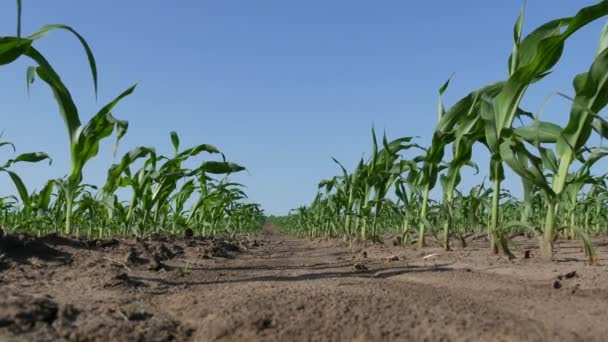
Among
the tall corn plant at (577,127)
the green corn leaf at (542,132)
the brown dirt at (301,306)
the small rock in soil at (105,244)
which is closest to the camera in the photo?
the brown dirt at (301,306)

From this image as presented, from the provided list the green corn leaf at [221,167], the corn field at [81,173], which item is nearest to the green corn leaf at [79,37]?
the corn field at [81,173]

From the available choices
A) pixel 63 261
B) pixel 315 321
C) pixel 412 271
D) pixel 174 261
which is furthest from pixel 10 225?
pixel 315 321

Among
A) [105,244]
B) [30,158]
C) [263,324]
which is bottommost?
[263,324]

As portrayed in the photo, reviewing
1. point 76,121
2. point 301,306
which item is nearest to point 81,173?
point 76,121

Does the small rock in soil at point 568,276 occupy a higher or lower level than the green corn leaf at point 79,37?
lower

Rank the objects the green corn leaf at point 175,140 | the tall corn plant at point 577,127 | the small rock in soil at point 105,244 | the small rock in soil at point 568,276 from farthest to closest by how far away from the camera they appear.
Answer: the green corn leaf at point 175,140
the small rock in soil at point 105,244
the tall corn plant at point 577,127
the small rock in soil at point 568,276

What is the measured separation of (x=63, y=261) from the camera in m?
2.26

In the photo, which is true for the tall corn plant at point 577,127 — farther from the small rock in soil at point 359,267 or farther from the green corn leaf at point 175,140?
the green corn leaf at point 175,140

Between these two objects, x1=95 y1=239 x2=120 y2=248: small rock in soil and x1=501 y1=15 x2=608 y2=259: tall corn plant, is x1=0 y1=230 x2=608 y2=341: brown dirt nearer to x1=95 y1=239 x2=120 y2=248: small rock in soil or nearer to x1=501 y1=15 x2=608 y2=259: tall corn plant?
x1=501 y1=15 x2=608 y2=259: tall corn plant

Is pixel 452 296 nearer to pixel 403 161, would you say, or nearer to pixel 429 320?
pixel 429 320

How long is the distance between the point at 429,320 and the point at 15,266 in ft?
5.44

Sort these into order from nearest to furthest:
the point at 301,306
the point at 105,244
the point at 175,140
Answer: the point at 301,306
the point at 105,244
the point at 175,140

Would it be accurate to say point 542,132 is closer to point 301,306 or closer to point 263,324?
point 301,306

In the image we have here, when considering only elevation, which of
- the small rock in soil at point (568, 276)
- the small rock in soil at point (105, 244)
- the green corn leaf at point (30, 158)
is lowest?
the small rock in soil at point (568, 276)
